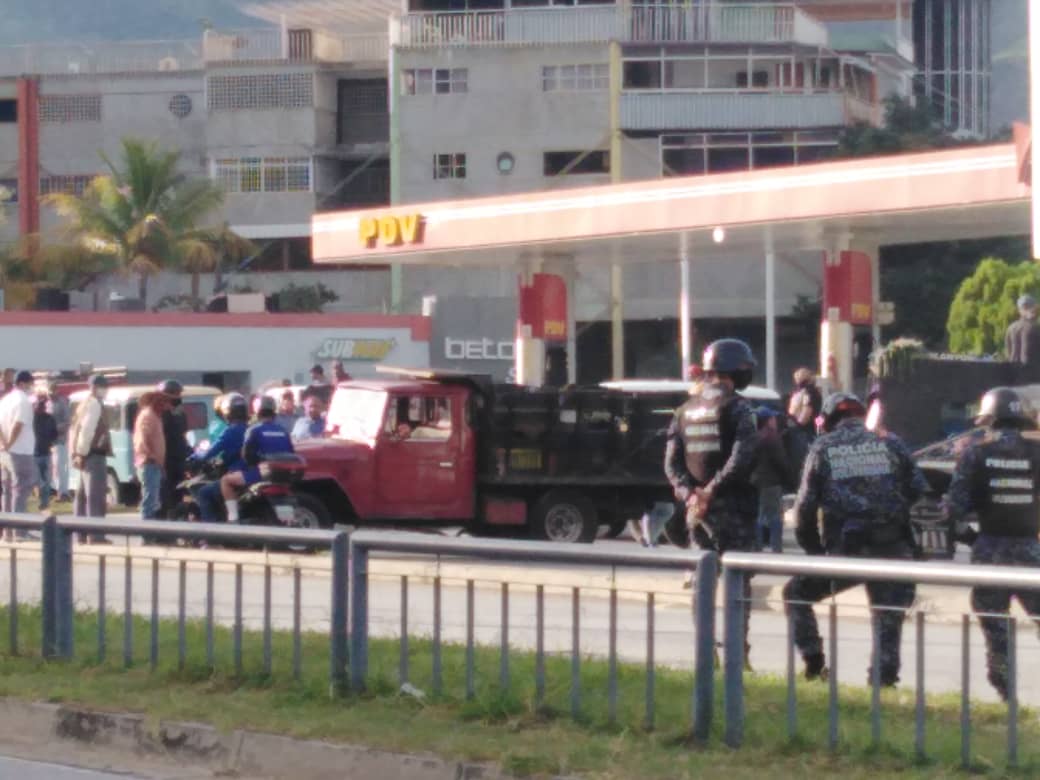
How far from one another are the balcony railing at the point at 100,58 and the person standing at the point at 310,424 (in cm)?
3953

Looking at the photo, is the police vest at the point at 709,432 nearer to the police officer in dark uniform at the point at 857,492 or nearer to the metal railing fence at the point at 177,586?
the police officer in dark uniform at the point at 857,492

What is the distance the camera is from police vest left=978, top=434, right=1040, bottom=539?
9688 mm

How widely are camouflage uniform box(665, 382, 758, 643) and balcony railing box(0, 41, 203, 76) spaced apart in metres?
52.7

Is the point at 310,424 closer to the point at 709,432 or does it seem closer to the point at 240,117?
the point at 709,432

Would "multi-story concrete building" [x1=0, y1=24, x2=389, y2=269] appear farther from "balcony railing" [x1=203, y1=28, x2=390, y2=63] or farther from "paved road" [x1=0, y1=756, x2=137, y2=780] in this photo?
"paved road" [x1=0, y1=756, x2=137, y2=780]

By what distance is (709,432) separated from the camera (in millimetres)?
10227

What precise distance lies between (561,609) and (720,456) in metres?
2.06

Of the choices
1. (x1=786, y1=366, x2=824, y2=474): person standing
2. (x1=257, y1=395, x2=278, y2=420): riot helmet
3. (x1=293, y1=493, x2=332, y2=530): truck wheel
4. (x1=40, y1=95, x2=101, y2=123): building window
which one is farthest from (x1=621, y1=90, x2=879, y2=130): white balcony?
(x1=257, y1=395, x2=278, y2=420): riot helmet

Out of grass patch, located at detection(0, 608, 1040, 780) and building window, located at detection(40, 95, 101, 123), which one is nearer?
grass patch, located at detection(0, 608, 1040, 780)

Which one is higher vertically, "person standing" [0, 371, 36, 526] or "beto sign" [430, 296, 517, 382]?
"beto sign" [430, 296, 517, 382]

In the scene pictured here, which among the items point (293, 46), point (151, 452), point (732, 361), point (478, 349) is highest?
point (293, 46)

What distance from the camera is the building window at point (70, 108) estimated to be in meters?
61.8

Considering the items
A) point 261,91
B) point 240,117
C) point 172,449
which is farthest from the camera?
point 240,117

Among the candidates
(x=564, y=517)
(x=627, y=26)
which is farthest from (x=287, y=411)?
(x=627, y=26)
